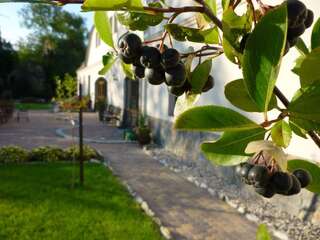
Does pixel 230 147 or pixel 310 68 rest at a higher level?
pixel 310 68

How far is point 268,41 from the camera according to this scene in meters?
0.53

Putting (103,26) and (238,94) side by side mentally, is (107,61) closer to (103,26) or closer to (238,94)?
(103,26)

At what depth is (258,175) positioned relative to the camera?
2.32 ft

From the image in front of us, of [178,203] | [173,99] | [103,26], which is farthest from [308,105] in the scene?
[173,99]

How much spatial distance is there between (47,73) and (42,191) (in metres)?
41.2

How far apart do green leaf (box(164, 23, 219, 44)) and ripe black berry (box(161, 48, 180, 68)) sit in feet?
0.21

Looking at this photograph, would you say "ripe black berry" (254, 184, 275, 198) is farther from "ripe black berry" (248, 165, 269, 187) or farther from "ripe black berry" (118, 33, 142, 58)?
"ripe black berry" (118, 33, 142, 58)

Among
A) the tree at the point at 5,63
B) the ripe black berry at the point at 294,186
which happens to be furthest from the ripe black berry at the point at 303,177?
the tree at the point at 5,63

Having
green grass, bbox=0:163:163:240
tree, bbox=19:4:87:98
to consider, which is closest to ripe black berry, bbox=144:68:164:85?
green grass, bbox=0:163:163:240

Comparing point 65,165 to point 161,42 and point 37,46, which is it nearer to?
point 161,42

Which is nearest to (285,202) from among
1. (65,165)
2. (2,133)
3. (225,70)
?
(225,70)

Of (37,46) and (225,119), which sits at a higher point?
(37,46)

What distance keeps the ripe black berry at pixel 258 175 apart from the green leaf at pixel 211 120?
0.32 ft

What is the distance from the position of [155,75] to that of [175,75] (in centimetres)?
6
